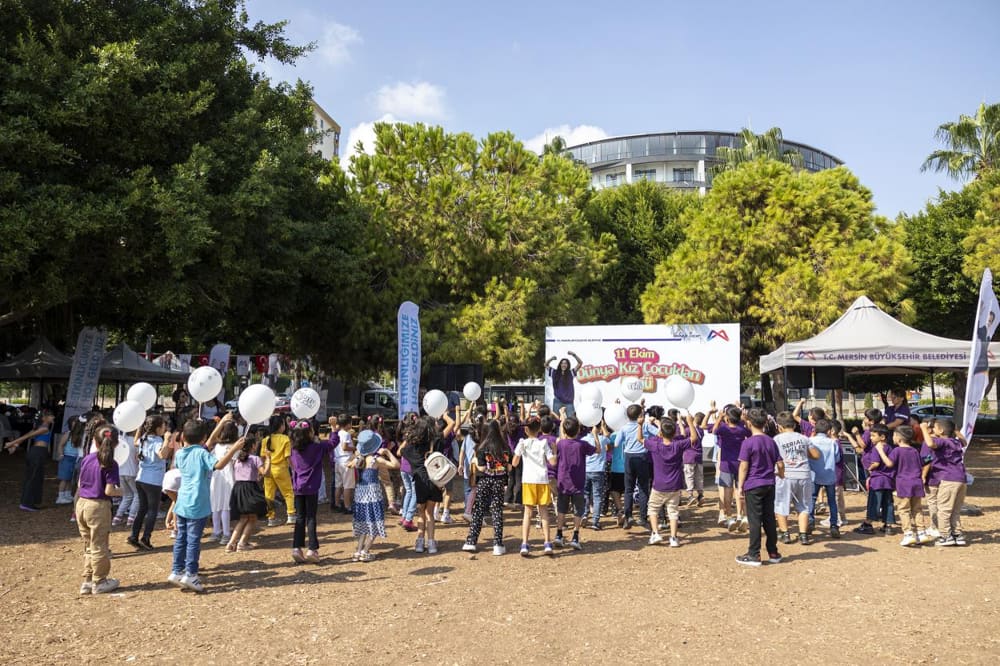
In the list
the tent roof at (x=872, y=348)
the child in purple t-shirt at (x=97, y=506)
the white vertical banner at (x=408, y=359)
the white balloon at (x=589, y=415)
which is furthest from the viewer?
the white vertical banner at (x=408, y=359)

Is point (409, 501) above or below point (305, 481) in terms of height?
below

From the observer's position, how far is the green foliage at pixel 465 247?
728 inches

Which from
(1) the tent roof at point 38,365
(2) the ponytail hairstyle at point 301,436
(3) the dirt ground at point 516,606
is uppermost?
(1) the tent roof at point 38,365

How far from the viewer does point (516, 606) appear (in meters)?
6.18

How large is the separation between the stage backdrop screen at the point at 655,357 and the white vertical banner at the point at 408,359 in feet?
12.7

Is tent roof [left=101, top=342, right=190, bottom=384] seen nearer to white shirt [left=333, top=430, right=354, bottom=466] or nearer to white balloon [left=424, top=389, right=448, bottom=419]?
white shirt [left=333, top=430, right=354, bottom=466]

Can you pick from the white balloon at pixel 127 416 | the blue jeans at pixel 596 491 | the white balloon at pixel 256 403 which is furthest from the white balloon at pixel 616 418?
the white balloon at pixel 127 416

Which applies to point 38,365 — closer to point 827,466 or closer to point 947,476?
point 827,466

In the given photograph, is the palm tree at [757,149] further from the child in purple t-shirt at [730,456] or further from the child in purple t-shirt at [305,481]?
the child in purple t-shirt at [305,481]

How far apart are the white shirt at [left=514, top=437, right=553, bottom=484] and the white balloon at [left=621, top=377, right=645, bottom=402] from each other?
15.9 feet

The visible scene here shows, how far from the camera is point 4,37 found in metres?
11.2

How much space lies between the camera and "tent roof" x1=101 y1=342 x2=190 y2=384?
64.8 feet

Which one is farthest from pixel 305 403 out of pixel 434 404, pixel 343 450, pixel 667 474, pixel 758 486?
pixel 758 486

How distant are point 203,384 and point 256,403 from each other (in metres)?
0.95
